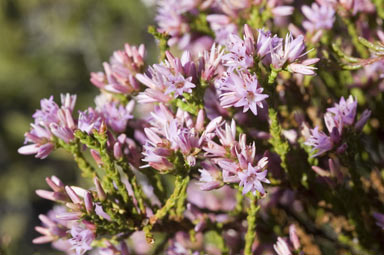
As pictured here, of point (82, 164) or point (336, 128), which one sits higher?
point (82, 164)

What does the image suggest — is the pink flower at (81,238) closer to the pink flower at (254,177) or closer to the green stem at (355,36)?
the pink flower at (254,177)

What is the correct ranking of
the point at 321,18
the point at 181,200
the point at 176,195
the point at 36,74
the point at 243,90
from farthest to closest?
the point at 36,74 → the point at 321,18 → the point at 181,200 → the point at 176,195 → the point at 243,90

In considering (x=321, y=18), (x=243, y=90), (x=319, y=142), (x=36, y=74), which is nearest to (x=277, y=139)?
(x=319, y=142)

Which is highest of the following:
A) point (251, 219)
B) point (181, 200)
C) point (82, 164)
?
point (82, 164)

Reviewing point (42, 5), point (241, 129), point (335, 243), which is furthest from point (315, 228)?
point (42, 5)

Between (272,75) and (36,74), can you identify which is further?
(36,74)

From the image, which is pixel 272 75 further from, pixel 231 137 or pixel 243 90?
pixel 231 137

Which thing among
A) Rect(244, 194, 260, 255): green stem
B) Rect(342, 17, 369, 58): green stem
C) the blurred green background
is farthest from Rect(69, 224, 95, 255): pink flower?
the blurred green background

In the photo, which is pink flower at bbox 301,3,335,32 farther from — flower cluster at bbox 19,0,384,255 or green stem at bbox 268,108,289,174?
green stem at bbox 268,108,289,174

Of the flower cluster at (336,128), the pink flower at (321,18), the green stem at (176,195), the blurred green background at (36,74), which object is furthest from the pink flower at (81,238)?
the blurred green background at (36,74)
